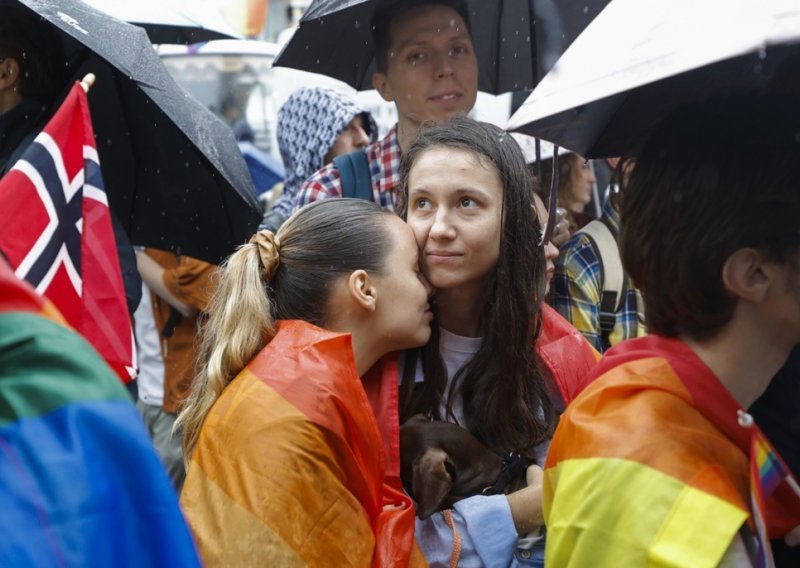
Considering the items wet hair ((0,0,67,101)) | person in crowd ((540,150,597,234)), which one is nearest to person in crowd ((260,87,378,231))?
person in crowd ((540,150,597,234))

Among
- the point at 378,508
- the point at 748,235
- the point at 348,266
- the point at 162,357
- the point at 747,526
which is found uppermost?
the point at 748,235

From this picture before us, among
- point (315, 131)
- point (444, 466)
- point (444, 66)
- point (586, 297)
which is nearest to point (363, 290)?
point (444, 466)

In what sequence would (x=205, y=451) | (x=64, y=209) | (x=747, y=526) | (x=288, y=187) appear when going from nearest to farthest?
1. (x=747, y=526)
2. (x=205, y=451)
3. (x=64, y=209)
4. (x=288, y=187)

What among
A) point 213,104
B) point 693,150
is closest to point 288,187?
point 693,150

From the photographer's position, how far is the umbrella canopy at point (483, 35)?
447 centimetres

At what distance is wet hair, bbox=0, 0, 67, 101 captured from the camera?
386 centimetres

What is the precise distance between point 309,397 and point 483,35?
9.02ft

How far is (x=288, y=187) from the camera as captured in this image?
591 cm

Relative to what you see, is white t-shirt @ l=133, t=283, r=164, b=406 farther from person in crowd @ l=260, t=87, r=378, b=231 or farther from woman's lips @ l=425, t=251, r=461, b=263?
woman's lips @ l=425, t=251, r=461, b=263

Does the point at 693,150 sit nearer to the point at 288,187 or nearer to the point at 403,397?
the point at 403,397

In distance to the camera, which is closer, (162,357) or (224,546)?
(224,546)

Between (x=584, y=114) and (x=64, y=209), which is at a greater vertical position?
(x=584, y=114)

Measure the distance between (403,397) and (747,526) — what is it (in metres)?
1.26

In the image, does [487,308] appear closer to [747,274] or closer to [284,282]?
[284,282]
